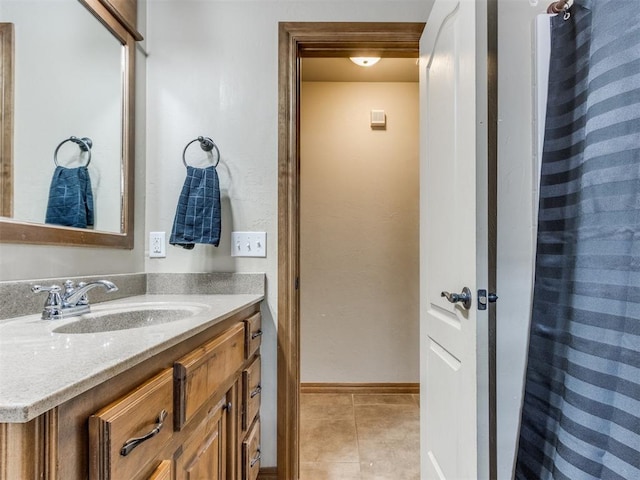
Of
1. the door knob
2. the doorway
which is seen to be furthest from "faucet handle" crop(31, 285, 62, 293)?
the doorway

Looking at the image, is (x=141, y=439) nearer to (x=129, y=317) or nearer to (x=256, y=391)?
(x=129, y=317)

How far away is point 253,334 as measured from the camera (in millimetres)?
1431

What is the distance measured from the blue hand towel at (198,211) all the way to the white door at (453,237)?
874mm

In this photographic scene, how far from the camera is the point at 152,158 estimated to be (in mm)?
1697

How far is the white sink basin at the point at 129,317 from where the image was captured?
103cm

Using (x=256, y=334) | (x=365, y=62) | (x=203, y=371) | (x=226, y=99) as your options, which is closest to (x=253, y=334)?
(x=256, y=334)

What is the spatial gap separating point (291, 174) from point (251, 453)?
3.73 feet

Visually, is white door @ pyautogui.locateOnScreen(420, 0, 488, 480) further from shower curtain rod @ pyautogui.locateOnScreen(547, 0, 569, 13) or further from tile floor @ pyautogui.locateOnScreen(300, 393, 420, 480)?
tile floor @ pyautogui.locateOnScreen(300, 393, 420, 480)

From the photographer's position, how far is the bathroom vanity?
452mm

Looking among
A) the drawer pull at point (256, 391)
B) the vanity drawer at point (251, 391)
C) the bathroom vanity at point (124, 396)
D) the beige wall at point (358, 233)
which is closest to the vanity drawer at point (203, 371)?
the bathroom vanity at point (124, 396)

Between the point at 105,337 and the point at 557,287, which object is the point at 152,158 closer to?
the point at 105,337

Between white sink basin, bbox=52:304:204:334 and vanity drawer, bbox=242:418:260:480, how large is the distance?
51 centimetres

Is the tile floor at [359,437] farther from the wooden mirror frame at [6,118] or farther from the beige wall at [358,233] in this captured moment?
the wooden mirror frame at [6,118]

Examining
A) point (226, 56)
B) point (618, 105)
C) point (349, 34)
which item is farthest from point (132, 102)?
point (618, 105)
